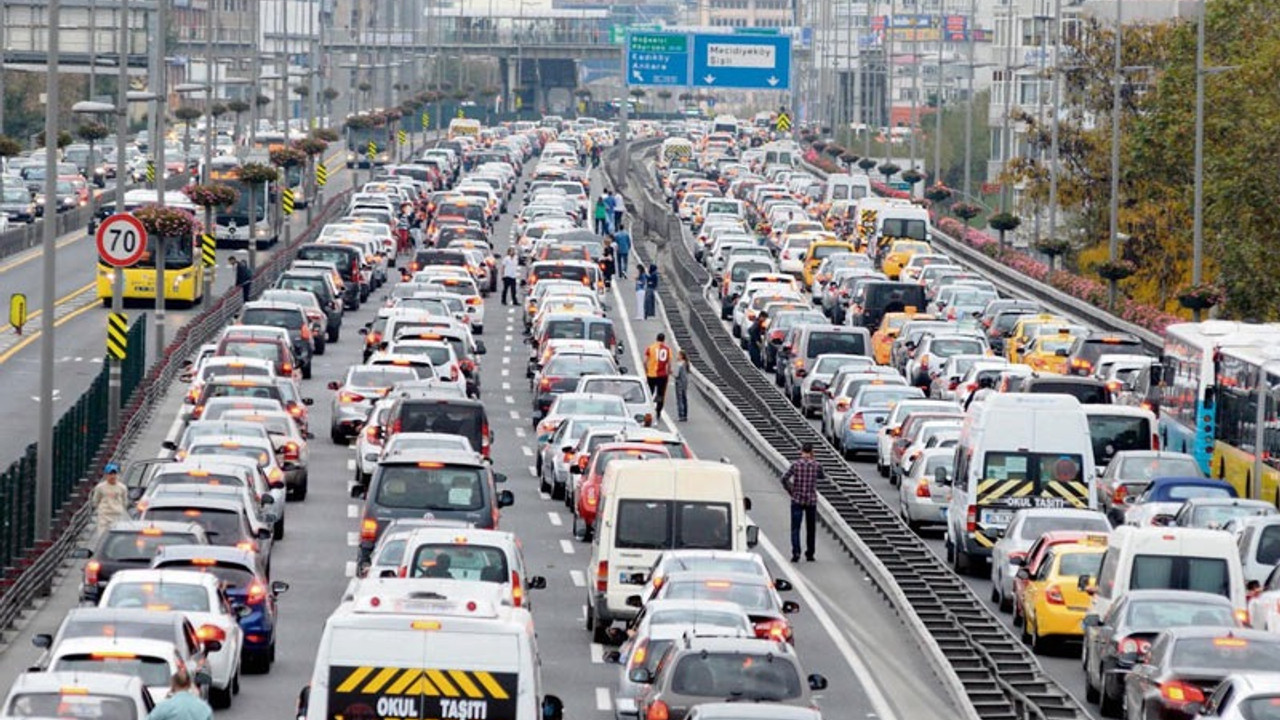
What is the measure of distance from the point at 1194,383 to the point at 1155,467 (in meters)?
5.33

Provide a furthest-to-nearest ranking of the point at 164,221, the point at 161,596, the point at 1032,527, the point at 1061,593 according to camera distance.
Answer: the point at 164,221 → the point at 1032,527 → the point at 1061,593 → the point at 161,596

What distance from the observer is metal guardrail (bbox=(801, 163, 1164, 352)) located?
70.7m

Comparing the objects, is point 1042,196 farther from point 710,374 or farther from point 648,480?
point 648,480

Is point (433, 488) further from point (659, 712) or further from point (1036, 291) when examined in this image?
point (1036, 291)

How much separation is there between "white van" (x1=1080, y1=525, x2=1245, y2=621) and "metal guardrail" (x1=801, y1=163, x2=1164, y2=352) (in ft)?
108

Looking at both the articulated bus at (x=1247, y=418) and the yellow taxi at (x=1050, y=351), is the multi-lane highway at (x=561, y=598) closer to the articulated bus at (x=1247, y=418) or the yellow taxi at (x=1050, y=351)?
the articulated bus at (x=1247, y=418)

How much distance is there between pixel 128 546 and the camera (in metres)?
31.6

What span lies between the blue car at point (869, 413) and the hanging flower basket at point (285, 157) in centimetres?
4611

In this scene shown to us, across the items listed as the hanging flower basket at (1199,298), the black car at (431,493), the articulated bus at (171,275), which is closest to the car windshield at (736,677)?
the black car at (431,493)

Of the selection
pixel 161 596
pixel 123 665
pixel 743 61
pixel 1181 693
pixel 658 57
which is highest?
pixel 658 57

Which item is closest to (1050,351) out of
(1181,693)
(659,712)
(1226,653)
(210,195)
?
(210,195)

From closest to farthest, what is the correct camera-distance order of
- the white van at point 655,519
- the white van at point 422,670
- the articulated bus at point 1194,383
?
the white van at point 422,670
the white van at point 655,519
the articulated bus at point 1194,383

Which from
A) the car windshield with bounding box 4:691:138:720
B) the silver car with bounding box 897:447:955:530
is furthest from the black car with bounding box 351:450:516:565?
the car windshield with bounding box 4:691:138:720

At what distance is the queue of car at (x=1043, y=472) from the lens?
28938 millimetres
